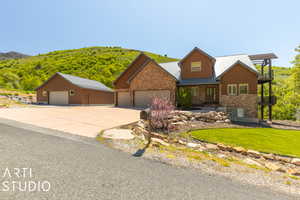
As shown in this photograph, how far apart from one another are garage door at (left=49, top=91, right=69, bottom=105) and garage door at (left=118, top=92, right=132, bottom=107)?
35.1 feet

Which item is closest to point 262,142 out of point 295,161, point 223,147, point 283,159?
point 283,159

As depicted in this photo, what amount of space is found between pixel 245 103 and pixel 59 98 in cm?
3105

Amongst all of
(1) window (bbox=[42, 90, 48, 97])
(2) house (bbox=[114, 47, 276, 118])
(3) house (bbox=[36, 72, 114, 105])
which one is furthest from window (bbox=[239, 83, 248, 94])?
(1) window (bbox=[42, 90, 48, 97])

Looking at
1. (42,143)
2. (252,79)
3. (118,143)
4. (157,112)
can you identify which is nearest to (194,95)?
(252,79)

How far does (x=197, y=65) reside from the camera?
2009cm

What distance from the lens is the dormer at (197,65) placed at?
19531 millimetres

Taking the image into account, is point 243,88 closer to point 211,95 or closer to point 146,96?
point 211,95

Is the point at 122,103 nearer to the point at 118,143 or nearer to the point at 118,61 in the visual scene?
the point at 118,143

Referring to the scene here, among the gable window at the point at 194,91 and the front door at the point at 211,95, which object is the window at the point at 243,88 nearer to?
the front door at the point at 211,95

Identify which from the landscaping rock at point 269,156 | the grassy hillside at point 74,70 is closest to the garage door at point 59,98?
A: the grassy hillside at point 74,70

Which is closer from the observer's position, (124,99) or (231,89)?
(231,89)

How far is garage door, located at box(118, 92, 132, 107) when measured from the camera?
24.4 meters

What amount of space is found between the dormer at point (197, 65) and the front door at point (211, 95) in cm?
181

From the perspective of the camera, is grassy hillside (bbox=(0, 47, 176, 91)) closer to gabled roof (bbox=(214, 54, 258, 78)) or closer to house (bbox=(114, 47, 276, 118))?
house (bbox=(114, 47, 276, 118))
